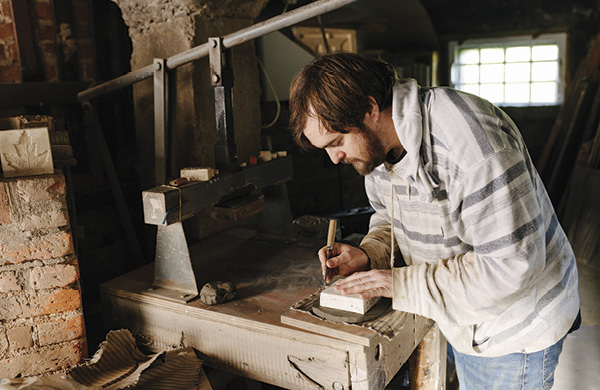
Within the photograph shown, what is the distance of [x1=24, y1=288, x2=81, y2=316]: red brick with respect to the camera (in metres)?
1.79

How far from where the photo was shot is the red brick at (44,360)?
Answer: 5.92 feet

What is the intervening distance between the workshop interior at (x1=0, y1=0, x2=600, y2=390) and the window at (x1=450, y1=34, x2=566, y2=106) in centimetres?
294

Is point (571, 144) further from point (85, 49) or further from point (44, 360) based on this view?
point (44, 360)

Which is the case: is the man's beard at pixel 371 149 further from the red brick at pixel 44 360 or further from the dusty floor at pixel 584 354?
the dusty floor at pixel 584 354

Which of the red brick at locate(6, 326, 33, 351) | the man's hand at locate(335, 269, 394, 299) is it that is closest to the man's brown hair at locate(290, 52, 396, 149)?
the man's hand at locate(335, 269, 394, 299)

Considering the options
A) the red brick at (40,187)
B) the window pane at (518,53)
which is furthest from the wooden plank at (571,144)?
the red brick at (40,187)

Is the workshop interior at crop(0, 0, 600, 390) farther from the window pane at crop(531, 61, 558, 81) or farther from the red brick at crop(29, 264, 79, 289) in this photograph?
the window pane at crop(531, 61, 558, 81)

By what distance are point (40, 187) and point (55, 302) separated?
1.36 ft

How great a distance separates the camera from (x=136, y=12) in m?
2.55

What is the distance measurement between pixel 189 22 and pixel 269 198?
91cm

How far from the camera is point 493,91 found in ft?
24.1

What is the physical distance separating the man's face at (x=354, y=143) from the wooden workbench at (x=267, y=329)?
523 mm

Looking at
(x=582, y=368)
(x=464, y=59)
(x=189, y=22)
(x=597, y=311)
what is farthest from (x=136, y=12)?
(x=464, y=59)

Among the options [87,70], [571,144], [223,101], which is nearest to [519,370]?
[223,101]
